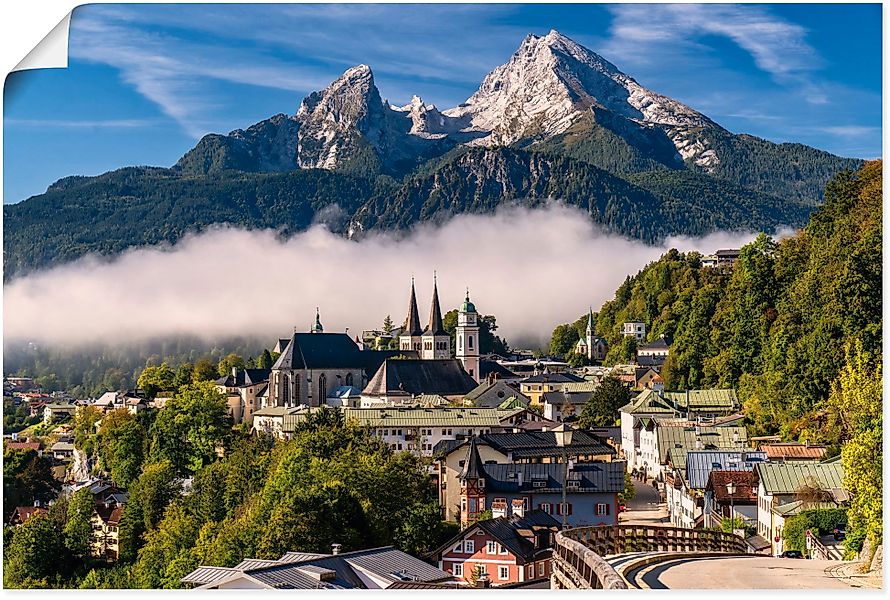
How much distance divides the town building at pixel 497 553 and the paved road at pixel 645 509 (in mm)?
4192

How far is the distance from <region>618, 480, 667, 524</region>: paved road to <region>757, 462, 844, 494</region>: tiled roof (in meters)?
5.10

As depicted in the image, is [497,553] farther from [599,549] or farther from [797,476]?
[599,549]

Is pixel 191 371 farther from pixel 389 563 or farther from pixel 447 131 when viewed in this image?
pixel 447 131

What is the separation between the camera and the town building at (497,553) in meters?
19.9

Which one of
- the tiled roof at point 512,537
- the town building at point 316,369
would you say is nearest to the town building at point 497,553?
the tiled roof at point 512,537

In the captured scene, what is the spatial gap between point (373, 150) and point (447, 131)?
1163 centimetres

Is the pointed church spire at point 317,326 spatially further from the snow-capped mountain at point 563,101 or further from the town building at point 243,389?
the snow-capped mountain at point 563,101

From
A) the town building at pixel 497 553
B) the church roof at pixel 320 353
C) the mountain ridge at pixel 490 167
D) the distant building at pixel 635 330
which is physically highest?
the mountain ridge at pixel 490 167

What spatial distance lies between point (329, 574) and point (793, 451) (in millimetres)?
11149

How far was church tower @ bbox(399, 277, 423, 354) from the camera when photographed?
6425 centimetres

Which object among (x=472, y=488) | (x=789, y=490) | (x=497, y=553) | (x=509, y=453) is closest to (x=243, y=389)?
(x=509, y=453)

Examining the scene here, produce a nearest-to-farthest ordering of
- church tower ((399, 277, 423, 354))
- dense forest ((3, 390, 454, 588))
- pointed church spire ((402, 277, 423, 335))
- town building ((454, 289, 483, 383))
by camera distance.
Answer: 1. dense forest ((3, 390, 454, 588))
2. town building ((454, 289, 483, 383))
3. church tower ((399, 277, 423, 354))
4. pointed church spire ((402, 277, 423, 335))

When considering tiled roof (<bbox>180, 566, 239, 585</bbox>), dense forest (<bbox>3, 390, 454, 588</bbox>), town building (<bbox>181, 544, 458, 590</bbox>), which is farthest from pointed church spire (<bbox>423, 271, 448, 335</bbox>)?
tiled roof (<bbox>180, 566, 239, 585</bbox>)

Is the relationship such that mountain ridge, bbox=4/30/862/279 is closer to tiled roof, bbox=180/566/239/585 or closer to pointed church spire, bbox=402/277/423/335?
pointed church spire, bbox=402/277/423/335
